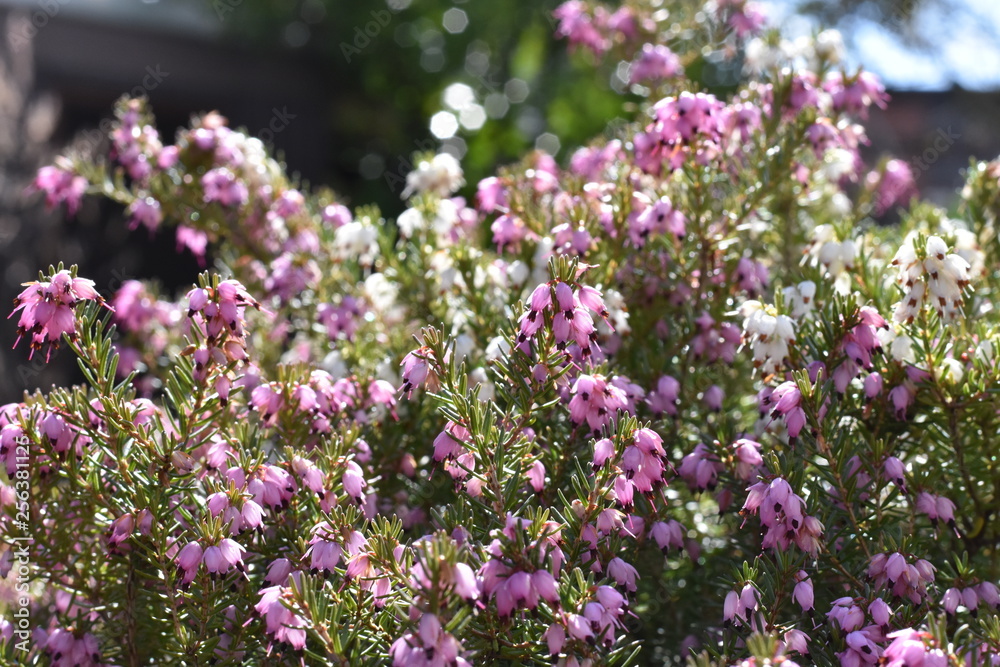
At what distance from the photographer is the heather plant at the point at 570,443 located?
1372mm

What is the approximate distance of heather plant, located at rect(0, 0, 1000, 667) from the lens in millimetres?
1372

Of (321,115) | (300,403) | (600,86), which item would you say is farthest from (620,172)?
(321,115)

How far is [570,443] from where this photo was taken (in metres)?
1.72

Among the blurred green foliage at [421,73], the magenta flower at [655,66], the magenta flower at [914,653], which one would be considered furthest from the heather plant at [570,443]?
the blurred green foliage at [421,73]

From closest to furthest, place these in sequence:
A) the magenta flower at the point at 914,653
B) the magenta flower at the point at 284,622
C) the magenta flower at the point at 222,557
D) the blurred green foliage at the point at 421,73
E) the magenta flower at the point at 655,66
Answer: the magenta flower at the point at 914,653 → the magenta flower at the point at 284,622 → the magenta flower at the point at 222,557 → the magenta flower at the point at 655,66 → the blurred green foliage at the point at 421,73

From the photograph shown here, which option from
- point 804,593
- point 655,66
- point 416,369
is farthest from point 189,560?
point 655,66

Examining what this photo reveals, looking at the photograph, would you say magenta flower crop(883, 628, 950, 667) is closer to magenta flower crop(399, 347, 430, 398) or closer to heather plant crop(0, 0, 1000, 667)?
heather plant crop(0, 0, 1000, 667)

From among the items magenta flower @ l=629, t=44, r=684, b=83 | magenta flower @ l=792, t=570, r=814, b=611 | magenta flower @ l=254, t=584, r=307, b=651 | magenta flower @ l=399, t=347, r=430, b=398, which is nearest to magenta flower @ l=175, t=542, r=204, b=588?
magenta flower @ l=254, t=584, r=307, b=651

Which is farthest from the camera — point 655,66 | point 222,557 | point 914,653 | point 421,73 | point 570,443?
point 421,73

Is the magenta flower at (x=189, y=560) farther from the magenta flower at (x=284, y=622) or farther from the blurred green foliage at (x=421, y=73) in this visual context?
the blurred green foliage at (x=421, y=73)

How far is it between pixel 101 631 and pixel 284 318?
1090mm

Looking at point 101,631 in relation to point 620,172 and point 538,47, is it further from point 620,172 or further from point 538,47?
point 538,47

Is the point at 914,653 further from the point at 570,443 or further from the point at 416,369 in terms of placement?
the point at 416,369

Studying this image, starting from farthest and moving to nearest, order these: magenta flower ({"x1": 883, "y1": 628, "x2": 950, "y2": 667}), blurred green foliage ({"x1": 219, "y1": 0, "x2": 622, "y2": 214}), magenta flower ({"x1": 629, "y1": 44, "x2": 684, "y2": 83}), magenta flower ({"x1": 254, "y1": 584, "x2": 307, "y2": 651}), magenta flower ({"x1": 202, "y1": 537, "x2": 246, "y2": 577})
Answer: blurred green foliage ({"x1": 219, "y1": 0, "x2": 622, "y2": 214})
magenta flower ({"x1": 629, "y1": 44, "x2": 684, "y2": 83})
magenta flower ({"x1": 202, "y1": 537, "x2": 246, "y2": 577})
magenta flower ({"x1": 254, "y1": 584, "x2": 307, "y2": 651})
magenta flower ({"x1": 883, "y1": 628, "x2": 950, "y2": 667})
